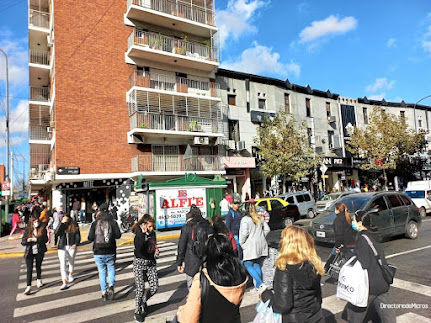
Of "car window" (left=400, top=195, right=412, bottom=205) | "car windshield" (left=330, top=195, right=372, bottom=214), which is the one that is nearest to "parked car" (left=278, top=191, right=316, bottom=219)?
"car windshield" (left=330, top=195, right=372, bottom=214)

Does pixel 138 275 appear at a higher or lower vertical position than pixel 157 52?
lower

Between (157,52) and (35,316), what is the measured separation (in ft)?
65.4

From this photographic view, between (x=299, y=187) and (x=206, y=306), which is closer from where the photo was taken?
(x=206, y=306)

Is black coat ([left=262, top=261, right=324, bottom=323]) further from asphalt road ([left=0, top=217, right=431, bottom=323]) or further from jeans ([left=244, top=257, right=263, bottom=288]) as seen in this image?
jeans ([left=244, top=257, right=263, bottom=288])

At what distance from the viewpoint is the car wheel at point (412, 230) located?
32.2 ft

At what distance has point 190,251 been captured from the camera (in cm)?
505

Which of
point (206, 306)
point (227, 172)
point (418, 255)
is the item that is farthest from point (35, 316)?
point (227, 172)

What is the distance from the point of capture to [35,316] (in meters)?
5.16

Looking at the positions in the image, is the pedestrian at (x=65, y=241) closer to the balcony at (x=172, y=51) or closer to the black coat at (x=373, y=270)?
the black coat at (x=373, y=270)

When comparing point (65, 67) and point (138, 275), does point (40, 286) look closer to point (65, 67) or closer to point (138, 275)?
point (138, 275)

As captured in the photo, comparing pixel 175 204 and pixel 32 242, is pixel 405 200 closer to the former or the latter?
pixel 175 204

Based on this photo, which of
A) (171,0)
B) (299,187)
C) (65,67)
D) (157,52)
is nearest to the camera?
(65,67)

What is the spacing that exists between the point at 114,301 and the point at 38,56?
26.5m

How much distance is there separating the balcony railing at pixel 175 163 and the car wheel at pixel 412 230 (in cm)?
1467
